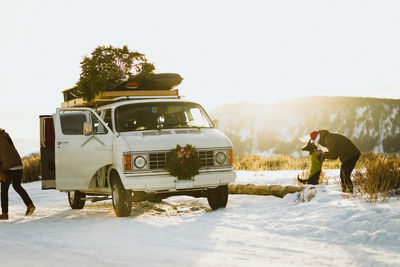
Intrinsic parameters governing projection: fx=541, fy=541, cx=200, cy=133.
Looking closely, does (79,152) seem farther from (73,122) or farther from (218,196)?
(218,196)

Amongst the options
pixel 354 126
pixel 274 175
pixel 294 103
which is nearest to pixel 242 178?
pixel 274 175

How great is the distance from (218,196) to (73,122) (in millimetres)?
3305

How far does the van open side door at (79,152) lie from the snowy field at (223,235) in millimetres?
803

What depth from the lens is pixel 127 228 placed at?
8.84 m

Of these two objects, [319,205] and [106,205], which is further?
[106,205]

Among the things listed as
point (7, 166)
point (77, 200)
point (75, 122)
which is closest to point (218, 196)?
point (75, 122)

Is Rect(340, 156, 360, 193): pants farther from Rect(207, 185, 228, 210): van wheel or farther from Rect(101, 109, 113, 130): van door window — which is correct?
Rect(101, 109, 113, 130): van door window

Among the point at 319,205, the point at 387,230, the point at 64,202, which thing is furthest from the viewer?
the point at 64,202

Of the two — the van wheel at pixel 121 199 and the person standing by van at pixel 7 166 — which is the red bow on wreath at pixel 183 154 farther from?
the person standing by van at pixel 7 166

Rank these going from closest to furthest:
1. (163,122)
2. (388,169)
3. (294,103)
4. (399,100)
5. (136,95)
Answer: (388,169)
(163,122)
(136,95)
(399,100)
(294,103)

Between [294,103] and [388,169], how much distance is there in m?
91.2

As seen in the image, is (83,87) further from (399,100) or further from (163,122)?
(399,100)

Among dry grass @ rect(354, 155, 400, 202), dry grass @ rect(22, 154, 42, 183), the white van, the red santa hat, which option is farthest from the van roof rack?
dry grass @ rect(22, 154, 42, 183)

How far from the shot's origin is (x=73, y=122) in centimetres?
1102
